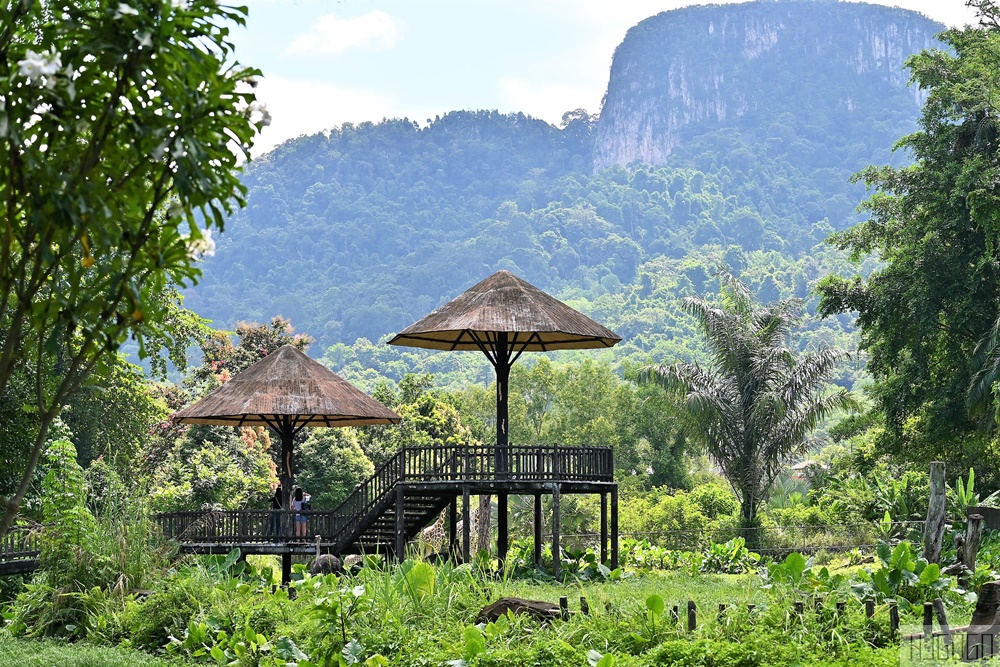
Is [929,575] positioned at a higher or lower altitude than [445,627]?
higher

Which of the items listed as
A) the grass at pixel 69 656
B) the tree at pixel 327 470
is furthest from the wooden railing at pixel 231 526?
the tree at pixel 327 470

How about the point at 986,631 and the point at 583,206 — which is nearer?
the point at 986,631

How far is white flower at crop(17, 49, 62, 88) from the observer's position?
5.32m

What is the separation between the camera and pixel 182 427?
→ 36.5 metres

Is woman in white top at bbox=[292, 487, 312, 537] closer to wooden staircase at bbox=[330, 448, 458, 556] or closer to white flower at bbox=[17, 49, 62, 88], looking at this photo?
wooden staircase at bbox=[330, 448, 458, 556]

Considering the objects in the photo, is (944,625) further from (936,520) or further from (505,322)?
(505,322)

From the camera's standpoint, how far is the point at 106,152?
6004 mm

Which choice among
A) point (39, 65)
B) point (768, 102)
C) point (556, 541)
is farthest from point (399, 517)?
point (768, 102)

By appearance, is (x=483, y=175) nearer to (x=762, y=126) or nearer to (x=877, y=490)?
(x=762, y=126)

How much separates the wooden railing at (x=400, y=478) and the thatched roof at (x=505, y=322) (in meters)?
2.11

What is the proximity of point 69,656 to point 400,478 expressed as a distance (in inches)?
363

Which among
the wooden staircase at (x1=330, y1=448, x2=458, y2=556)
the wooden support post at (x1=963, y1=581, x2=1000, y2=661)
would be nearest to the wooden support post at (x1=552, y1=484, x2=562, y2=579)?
the wooden staircase at (x1=330, y1=448, x2=458, y2=556)

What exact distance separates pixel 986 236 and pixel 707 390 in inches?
450

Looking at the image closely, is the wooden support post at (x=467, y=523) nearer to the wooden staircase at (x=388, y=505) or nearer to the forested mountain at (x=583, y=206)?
the wooden staircase at (x=388, y=505)
